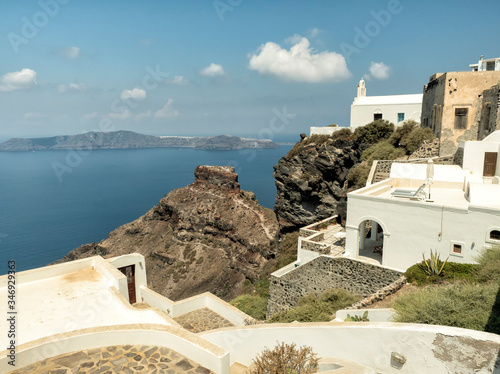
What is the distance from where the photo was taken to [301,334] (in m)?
6.18

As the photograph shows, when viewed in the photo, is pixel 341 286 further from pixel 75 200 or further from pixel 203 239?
pixel 75 200

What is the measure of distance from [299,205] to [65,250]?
55219 millimetres

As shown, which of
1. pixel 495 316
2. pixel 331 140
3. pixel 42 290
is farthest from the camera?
pixel 331 140

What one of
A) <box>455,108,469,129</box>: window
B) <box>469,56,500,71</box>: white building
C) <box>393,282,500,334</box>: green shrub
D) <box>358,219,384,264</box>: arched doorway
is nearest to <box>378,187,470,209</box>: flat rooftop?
<box>358,219,384,264</box>: arched doorway

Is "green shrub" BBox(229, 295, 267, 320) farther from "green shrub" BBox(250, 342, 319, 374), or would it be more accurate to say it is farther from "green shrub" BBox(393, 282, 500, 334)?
"green shrub" BBox(250, 342, 319, 374)

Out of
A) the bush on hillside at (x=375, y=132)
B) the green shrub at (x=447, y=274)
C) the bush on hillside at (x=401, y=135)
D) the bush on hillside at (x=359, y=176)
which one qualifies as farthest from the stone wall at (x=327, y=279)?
the bush on hillside at (x=375, y=132)

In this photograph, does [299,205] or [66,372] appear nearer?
[66,372]

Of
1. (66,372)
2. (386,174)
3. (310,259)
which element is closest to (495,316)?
(66,372)

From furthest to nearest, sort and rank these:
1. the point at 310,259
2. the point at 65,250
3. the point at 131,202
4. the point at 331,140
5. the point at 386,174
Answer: the point at 131,202
the point at 65,250
the point at 331,140
the point at 386,174
the point at 310,259

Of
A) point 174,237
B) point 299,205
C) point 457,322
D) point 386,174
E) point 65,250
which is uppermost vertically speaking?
point 386,174

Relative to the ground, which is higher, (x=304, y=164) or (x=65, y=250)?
(x=304, y=164)

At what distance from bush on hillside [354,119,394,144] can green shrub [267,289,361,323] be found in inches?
660

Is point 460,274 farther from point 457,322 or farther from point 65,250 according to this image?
point 65,250

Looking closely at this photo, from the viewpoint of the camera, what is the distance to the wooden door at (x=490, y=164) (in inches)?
563
